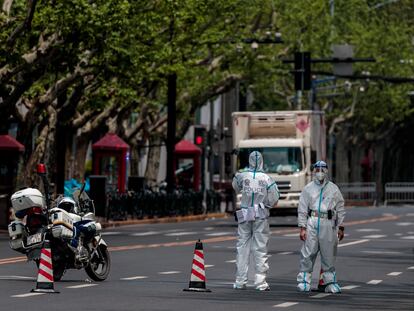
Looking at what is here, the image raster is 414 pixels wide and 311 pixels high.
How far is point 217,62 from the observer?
5944 cm

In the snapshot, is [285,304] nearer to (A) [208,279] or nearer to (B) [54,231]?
(B) [54,231]

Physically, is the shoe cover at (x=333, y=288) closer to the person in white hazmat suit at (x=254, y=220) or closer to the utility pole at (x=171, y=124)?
the person in white hazmat suit at (x=254, y=220)

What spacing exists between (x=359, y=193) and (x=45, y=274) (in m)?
67.9

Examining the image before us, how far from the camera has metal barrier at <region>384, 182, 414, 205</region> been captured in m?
87.9

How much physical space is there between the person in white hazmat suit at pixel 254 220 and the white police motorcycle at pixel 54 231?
215 centimetres

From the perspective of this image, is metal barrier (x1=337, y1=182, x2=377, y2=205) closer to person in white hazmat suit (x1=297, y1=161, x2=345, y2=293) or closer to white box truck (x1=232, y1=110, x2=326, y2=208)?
white box truck (x1=232, y1=110, x2=326, y2=208)

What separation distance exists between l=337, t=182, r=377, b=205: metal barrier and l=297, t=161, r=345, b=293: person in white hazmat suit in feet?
212

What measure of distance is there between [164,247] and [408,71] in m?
47.9

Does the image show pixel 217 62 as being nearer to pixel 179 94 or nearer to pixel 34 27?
pixel 179 94

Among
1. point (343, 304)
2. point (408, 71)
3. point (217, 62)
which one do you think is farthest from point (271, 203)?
point (408, 71)

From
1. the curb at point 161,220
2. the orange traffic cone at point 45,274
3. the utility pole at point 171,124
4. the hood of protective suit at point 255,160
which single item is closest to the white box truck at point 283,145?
the curb at point 161,220

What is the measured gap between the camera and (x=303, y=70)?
52.0m

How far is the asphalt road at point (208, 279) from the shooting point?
1867 centimetres

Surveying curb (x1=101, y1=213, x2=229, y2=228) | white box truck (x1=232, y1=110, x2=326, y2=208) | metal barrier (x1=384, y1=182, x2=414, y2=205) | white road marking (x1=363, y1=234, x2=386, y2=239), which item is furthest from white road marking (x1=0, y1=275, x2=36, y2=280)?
metal barrier (x1=384, y1=182, x2=414, y2=205)
